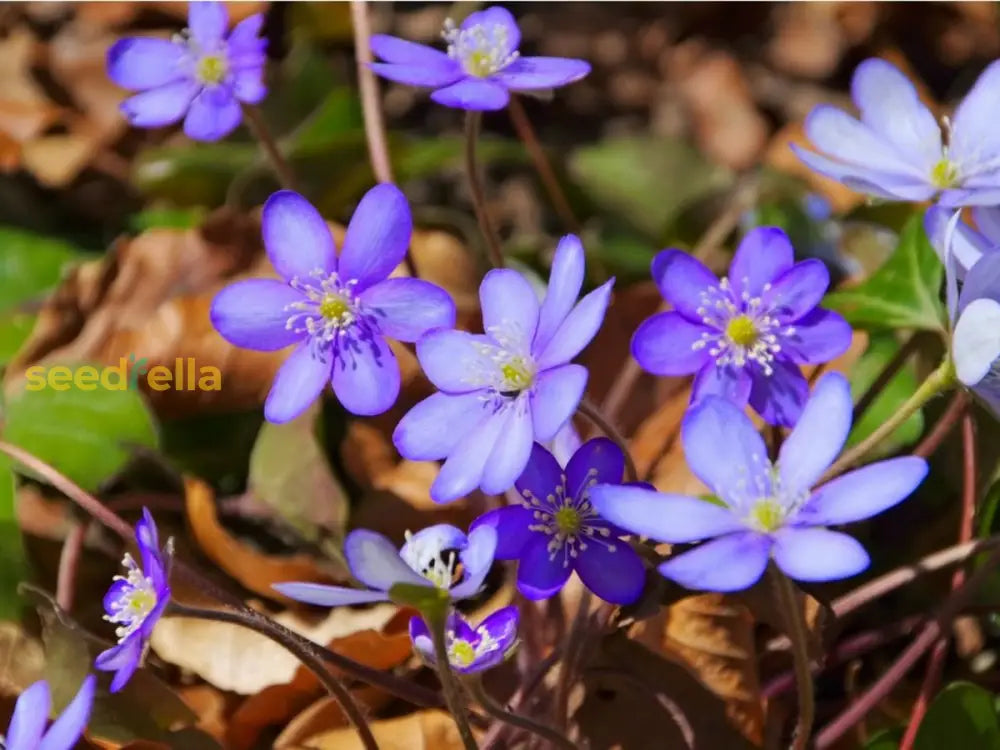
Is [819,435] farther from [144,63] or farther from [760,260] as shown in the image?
[144,63]

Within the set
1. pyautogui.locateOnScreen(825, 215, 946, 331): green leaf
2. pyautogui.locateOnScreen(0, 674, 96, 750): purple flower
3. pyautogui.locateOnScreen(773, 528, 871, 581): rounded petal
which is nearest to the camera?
pyautogui.locateOnScreen(773, 528, 871, 581): rounded petal

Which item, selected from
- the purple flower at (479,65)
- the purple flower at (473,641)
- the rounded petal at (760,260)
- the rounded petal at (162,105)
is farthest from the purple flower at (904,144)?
the rounded petal at (162,105)

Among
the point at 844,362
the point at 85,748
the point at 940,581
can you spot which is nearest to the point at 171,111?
the point at 85,748

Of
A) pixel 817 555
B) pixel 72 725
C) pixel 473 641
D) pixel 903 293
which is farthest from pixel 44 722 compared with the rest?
pixel 903 293

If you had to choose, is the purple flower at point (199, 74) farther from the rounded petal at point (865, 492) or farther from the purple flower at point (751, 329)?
the rounded petal at point (865, 492)

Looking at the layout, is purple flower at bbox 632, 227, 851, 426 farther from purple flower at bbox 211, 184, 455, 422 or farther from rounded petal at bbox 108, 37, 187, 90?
rounded petal at bbox 108, 37, 187, 90

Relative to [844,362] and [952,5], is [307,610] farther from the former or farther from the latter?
[952,5]

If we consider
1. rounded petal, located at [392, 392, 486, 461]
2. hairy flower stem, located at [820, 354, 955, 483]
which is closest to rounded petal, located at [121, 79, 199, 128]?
rounded petal, located at [392, 392, 486, 461]
